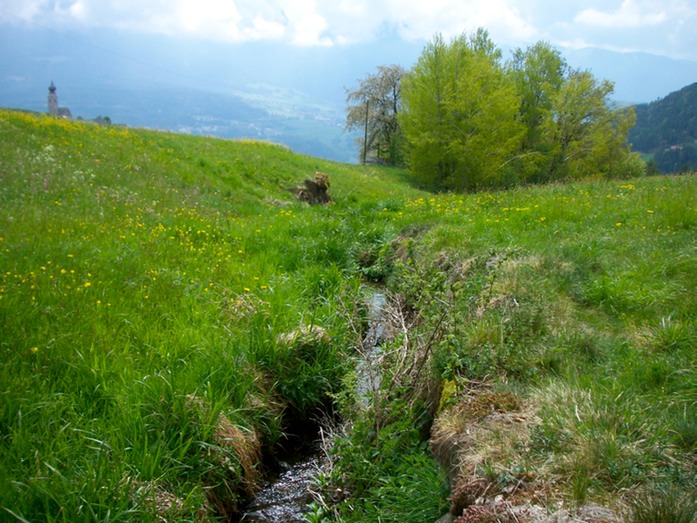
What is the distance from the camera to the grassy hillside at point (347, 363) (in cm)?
295

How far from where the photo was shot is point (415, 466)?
11.9 ft

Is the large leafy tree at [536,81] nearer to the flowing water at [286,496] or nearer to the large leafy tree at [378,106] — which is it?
the large leafy tree at [378,106]

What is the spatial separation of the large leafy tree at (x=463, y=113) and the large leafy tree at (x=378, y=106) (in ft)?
69.8

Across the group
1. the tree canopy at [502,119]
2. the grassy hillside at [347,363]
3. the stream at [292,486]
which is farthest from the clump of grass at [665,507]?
the tree canopy at [502,119]

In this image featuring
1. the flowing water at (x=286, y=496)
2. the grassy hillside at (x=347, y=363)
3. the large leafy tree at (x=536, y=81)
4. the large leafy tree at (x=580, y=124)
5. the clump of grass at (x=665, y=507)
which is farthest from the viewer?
the large leafy tree at (x=536, y=81)

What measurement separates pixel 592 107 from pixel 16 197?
3955 centimetres

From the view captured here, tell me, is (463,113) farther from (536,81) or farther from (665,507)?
(665,507)

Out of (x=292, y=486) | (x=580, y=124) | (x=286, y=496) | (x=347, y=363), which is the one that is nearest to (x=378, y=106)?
(x=580, y=124)

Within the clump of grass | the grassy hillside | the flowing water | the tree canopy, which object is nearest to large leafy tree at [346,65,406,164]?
the tree canopy

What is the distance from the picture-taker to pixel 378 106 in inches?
2256

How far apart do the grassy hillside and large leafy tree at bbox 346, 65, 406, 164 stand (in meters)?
48.1

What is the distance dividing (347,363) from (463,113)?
29.3 m

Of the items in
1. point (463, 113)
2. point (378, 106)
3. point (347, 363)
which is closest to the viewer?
point (347, 363)

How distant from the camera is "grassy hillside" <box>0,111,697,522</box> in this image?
116 inches
